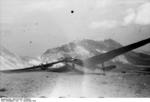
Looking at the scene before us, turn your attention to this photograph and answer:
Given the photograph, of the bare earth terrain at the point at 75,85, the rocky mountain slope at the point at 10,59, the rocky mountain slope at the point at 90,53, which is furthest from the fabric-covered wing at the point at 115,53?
the rocky mountain slope at the point at 10,59

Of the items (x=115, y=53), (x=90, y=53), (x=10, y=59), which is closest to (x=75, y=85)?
(x=115, y=53)

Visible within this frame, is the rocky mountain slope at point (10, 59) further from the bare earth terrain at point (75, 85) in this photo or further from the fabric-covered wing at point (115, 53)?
the fabric-covered wing at point (115, 53)

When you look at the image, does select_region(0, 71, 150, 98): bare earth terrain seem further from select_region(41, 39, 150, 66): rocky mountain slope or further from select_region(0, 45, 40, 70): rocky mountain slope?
select_region(0, 45, 40, 70): rocky mountain slope

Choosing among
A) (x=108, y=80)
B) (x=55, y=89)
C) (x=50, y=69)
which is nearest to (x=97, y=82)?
(x=108, y=80)

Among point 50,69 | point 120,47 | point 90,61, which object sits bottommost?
point 50,69

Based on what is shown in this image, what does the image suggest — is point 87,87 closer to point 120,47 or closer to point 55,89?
point 55,89

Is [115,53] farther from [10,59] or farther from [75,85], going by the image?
[10,59]

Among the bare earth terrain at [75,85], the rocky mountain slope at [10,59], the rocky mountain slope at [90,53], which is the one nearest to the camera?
the bare earth terrain at [75,85]

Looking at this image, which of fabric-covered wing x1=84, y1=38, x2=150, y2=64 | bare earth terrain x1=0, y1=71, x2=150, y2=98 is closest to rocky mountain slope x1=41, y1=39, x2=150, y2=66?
fabric-covered wing x1=84, y1=38, x2=150, y2=64
